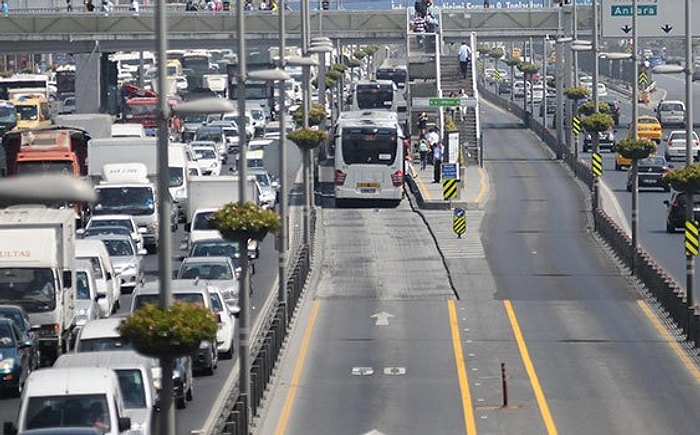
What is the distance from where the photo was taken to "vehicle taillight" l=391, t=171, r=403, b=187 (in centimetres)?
7138

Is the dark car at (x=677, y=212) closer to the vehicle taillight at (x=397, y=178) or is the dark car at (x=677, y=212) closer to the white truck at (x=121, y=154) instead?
the vehicle taillight at (x=397, y=178)

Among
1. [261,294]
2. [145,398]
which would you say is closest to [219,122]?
[261,294]

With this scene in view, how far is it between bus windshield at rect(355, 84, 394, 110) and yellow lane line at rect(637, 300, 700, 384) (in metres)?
65.6

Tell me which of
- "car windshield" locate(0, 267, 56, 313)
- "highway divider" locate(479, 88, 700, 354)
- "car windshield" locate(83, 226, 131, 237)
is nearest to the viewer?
"car windshield" locate(0, 267, 56, 313)

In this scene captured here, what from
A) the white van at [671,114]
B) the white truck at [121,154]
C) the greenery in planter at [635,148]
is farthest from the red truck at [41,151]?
the white van at [671,114]

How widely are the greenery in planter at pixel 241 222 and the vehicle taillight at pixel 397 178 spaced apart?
36447 millimetres

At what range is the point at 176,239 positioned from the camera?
6259 cm

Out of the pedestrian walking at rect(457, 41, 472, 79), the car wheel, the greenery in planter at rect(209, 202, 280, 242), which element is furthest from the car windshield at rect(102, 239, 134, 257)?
the pedestrian walking at rect(457, 41, 472, 79)

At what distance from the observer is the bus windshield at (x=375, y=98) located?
113750 millimetres

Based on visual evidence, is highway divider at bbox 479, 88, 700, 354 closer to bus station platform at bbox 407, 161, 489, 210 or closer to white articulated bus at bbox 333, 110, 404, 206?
bus station platform at bbox 407, 161, 489, 210

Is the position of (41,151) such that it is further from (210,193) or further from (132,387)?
(132,387)

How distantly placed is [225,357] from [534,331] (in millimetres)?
7868

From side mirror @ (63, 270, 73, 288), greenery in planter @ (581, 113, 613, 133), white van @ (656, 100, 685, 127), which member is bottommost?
side mirror @ (63, 270, 73, 288)

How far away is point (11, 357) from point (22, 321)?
137 centimetres
